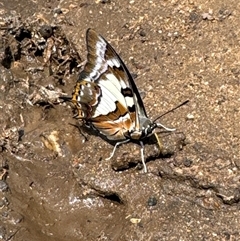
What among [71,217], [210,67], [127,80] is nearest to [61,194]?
[71,217]

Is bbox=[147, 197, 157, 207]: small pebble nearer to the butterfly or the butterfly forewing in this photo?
the butterfly

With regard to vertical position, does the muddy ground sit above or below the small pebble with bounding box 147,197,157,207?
above

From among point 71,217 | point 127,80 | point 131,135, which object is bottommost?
point 71,217

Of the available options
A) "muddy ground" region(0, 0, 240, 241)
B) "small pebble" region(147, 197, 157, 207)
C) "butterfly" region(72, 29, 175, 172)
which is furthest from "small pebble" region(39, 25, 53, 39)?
"small pebble" region(147, 197, 157, 207)

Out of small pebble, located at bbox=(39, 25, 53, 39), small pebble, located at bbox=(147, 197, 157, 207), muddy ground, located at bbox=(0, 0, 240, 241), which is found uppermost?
small pebble, located at bbox=(39, 25, 53, 39)

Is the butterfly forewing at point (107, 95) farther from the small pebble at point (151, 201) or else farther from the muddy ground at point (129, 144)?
the small pebble at point (151, 201)

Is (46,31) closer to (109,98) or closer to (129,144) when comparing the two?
(109,98)

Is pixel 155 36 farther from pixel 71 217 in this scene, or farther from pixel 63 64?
pixel 71 217
